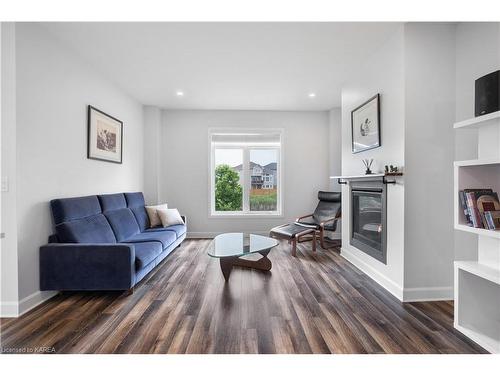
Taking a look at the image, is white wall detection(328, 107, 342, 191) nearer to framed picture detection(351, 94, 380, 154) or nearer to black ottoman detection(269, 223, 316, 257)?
black ottoman detection(269, 223, 316, 257)

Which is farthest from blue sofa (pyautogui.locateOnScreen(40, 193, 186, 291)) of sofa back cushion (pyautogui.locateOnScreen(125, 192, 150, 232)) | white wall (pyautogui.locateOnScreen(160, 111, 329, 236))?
white wall (pyautogui.locateOnScreen(160, 111, 329, 236))

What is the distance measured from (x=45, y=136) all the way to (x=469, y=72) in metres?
4.04

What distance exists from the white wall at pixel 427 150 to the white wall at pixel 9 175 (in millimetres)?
3494

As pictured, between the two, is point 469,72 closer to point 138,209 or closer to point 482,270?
point 482,270

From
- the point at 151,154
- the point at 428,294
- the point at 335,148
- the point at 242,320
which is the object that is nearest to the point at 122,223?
the point at 151,154

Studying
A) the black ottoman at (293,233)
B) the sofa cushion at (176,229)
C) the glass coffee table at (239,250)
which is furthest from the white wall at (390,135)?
the sofa cushion at (176,229)

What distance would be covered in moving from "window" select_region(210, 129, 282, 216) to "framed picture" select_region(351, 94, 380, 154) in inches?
78.8

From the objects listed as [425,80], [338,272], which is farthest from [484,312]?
[425,80]

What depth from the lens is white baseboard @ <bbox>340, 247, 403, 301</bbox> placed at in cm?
237

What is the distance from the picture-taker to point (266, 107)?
15.8 feet

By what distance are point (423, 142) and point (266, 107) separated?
307 cm

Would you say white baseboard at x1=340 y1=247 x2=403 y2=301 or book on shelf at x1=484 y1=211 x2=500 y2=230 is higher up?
book on shelf at x1=484 y1=211 x2=500 y2=230

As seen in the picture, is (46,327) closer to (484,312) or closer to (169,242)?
(169,242)

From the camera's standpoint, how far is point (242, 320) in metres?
1.96
